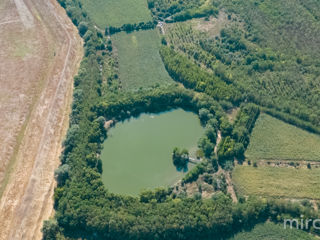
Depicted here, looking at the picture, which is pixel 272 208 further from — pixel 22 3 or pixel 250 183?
pixel 22 3

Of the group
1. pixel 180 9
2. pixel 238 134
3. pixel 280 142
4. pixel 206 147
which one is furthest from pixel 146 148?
pixel 180 9

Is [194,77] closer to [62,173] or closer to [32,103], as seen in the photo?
[62,173]

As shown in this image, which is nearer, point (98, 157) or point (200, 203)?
point (200, 203)

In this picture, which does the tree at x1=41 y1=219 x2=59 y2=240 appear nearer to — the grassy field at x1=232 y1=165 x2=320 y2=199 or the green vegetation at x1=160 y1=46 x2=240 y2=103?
the grassy field at x1=232 y1=165 x2=320 y2=199

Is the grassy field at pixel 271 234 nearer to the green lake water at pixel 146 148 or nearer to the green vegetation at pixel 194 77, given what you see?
the green lake water at pixel 146 148

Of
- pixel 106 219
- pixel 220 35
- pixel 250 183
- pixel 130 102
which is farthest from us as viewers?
pixel 220 35

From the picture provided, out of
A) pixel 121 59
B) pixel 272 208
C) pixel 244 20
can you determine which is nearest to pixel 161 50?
pixel 121 59

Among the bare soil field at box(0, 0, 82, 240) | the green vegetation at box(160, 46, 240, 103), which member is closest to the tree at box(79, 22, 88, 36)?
the bare soil field at box(0, 0, 82, 240)
